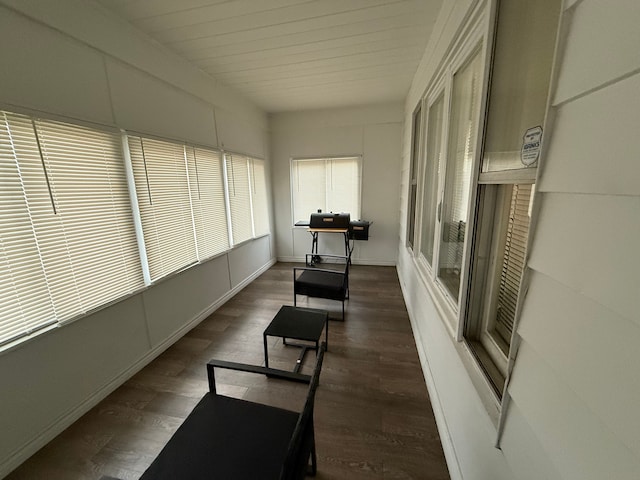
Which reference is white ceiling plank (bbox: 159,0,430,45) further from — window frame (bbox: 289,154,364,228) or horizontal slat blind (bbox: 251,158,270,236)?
window frame (bbox: 289,154,364,228)

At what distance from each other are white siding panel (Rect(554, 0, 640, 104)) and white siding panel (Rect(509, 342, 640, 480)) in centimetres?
58

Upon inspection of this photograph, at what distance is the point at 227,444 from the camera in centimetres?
101

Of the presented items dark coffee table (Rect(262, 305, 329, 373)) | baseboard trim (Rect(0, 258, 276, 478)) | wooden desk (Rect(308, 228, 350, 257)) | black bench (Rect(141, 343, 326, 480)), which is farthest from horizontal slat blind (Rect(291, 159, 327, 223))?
black bench (Rect(141, 343, 326, 480))

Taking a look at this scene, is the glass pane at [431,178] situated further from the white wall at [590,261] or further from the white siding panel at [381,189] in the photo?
the white siding panel at [381,189]

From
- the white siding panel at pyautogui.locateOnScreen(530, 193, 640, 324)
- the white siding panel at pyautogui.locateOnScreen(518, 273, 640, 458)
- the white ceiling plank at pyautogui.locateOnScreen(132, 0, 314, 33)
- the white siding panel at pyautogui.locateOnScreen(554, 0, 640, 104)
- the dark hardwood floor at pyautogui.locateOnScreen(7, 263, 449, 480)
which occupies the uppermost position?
the white ceiling plank at pyautogui.locateOnScreen(132, 0, 314, 33)

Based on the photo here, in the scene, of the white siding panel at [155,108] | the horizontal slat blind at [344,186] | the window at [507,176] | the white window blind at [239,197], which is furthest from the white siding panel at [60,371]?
the horizontal slat blind at [344,186]

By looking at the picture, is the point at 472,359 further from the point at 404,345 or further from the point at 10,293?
the point at 10,293

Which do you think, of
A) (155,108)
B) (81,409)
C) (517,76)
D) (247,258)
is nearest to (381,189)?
(247,258)

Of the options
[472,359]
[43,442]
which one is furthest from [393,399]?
[43,442]

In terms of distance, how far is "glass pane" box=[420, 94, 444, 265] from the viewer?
2.06m

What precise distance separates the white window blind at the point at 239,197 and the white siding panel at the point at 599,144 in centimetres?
326

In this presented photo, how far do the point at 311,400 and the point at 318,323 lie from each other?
115 centimetres

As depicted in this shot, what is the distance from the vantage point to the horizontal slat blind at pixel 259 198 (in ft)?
13.0

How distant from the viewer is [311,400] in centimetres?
85
